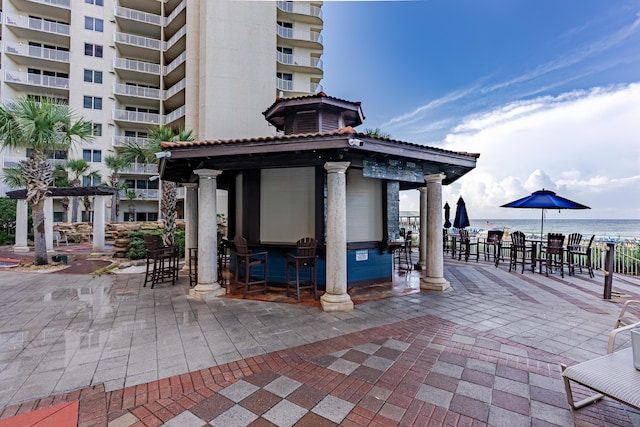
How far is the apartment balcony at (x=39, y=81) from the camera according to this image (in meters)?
20.0

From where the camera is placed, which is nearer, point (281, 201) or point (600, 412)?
point (600, 412)

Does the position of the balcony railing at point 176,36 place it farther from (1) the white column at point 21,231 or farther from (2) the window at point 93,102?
(1) the white column at point 21,231

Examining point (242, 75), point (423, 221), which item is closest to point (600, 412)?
point (423, 221)

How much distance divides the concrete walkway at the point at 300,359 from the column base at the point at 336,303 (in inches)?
7.1

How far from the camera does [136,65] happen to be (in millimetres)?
22109

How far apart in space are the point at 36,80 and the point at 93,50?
15.5 feet

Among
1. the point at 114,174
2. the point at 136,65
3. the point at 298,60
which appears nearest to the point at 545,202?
the point at 298,60

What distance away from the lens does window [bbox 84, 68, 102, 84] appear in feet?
71.3

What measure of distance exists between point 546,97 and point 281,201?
53.9ft

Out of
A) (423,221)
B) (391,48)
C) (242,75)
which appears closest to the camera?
(423,221)

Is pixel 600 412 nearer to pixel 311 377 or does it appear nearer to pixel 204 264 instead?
pixel 311 377

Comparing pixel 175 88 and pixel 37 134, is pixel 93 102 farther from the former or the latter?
pixel 37 134

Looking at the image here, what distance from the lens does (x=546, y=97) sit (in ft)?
47.1

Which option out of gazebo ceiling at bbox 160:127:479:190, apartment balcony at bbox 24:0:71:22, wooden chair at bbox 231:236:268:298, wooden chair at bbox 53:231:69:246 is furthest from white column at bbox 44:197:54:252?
apartment balcony at bbox 24:0:71:22
